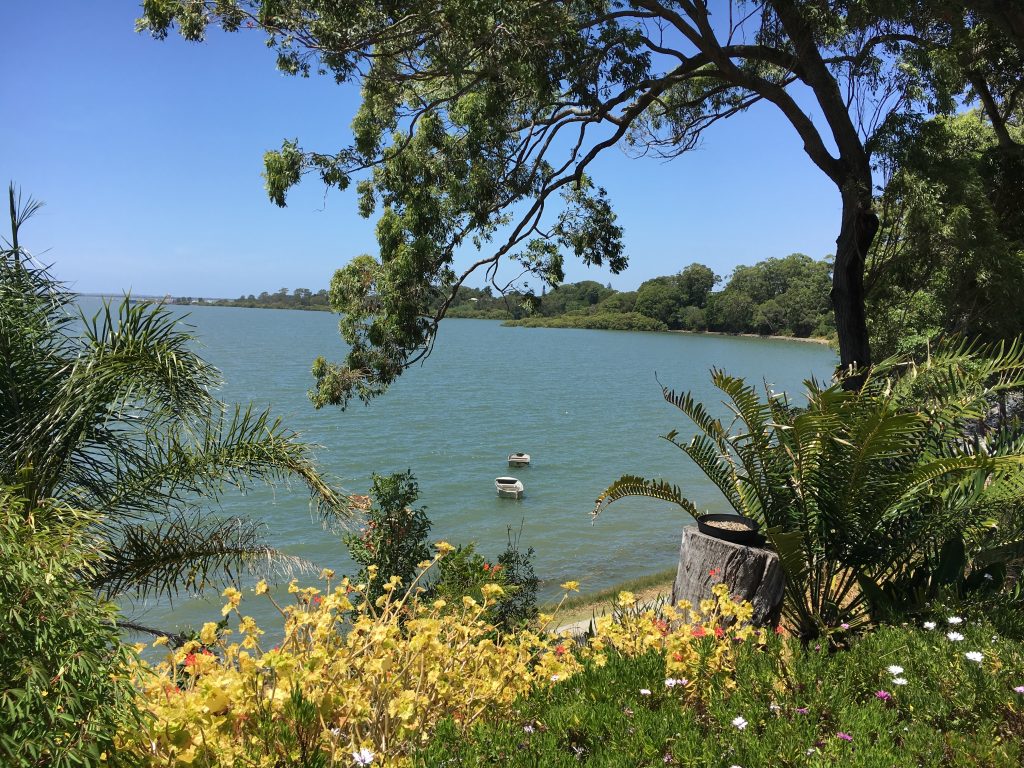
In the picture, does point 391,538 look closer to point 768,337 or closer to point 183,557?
point 183,557

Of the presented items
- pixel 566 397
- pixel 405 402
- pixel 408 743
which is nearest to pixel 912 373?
pixel 408 743

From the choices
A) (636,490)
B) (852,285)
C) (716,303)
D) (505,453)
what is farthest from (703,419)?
(716,303)

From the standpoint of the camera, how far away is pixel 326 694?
2.32 m

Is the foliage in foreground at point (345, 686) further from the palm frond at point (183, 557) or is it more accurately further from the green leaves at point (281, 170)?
the green leaves at point (281, 170)

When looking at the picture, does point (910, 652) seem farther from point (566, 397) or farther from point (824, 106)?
point (566, 397)

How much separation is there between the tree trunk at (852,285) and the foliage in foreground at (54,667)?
25.7 feet

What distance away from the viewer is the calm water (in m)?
14.4

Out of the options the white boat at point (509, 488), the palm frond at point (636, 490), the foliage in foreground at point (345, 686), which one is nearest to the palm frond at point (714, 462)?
the palm frond at point (636, 490)

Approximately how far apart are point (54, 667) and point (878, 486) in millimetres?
4193

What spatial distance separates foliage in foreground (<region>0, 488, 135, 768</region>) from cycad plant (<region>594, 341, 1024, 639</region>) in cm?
304

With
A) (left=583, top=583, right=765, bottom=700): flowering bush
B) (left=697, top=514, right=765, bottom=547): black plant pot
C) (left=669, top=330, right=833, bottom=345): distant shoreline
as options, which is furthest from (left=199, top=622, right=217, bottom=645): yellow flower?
(left=669, top=330, right=833, bottom=345): distant shoreline

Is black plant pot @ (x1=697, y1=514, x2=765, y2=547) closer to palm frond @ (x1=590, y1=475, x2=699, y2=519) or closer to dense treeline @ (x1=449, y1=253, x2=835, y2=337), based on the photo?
palm frond @ (x1=590, y1=475, x2=699, y2=519)

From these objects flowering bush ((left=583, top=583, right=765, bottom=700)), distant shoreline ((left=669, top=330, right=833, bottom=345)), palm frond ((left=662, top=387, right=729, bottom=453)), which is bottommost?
flowering bush ((left=583, top=583, right=765, bottom=700))

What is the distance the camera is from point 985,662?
2812mm
